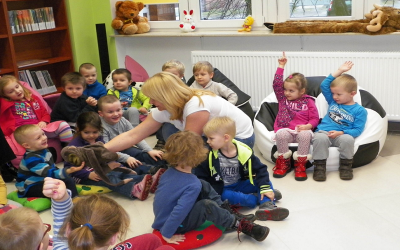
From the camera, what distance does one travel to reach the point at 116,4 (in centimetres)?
566

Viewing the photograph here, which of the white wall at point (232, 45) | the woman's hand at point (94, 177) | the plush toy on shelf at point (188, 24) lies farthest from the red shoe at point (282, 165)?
the plush toy on shelf at point (188, 24)

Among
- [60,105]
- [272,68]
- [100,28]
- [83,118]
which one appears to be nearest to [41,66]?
[100,28]

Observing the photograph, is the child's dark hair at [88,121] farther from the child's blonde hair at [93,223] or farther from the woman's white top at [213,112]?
the child's blonde hair at [93,223]

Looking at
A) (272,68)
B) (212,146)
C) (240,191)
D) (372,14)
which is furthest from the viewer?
(272,68)

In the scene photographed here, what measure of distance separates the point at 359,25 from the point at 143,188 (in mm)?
2422

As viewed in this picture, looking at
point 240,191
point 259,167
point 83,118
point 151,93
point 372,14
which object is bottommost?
point 240,191

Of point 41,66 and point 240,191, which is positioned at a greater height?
point 41,66

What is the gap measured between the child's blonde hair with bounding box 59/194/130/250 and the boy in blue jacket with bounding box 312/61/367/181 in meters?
2.19

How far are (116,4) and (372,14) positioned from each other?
9.44ft

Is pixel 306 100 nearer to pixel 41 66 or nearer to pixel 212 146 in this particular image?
pixel 212 146

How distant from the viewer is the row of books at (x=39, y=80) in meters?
5.32

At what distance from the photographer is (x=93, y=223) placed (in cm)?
173

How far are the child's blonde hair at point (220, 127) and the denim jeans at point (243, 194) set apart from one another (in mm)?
392

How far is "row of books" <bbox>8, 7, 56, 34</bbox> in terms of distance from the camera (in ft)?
16.8
